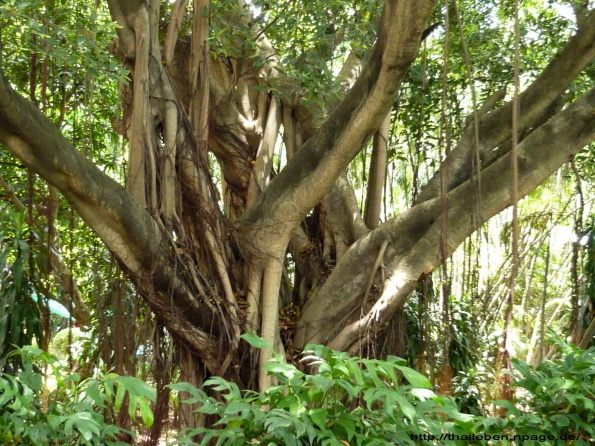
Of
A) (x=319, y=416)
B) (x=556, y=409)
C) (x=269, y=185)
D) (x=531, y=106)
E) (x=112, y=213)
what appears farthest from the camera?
(x=531, y=106)

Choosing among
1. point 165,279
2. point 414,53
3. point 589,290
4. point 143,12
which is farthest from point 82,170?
point 589,290

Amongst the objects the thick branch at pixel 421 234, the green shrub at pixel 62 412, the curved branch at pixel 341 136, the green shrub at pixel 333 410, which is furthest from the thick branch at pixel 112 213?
the green shrub at pixel 333 410

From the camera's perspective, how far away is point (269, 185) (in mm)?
4609

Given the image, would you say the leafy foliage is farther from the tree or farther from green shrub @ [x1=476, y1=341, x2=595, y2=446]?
green shrub @ [x1=476, y1=341, x2=595, y2=446]

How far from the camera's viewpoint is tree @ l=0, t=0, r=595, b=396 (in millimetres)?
4043

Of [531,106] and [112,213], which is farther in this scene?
[531,106]

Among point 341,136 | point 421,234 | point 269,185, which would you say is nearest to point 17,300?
point 269,185

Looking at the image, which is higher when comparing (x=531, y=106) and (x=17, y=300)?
(x=531, y=106)

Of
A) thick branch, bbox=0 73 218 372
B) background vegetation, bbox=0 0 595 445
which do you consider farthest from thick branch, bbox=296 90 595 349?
thick branch, bbox=0 73 218 372

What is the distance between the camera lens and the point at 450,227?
14.6ft

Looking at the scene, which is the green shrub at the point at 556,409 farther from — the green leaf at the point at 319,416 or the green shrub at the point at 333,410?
the green leaf at the point at 319,416

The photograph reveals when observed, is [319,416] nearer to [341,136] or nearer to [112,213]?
[112,213]

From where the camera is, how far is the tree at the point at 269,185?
13.3 feet

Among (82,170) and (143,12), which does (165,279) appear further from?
(143,12)
